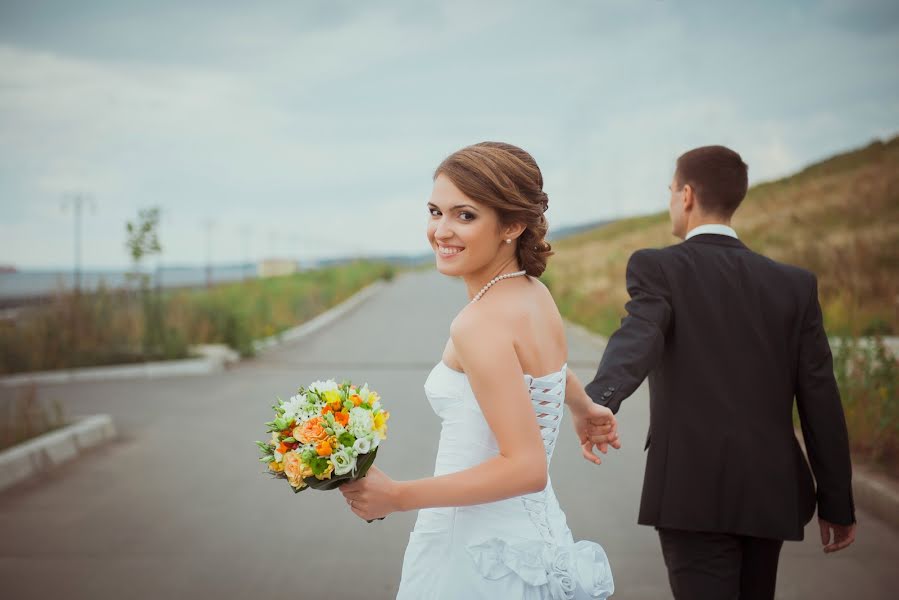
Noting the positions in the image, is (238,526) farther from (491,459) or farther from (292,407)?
(491,459)

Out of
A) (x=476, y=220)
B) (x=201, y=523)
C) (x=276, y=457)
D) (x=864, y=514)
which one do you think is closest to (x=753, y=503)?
(x=476, y=220)

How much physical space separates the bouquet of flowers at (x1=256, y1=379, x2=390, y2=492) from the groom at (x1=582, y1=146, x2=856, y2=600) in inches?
38.3

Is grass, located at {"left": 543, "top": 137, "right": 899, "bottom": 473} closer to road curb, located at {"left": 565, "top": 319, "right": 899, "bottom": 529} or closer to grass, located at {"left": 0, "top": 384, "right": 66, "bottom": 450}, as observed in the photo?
road curb, located at {"left": 565, "top": 319, "right": 899, "bottom": 529}

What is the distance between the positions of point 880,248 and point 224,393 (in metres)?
13.1

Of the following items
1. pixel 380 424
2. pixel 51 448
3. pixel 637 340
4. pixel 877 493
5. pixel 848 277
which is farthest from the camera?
pixel 848 277

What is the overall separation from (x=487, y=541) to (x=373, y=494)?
0.45 metres

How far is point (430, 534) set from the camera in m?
2.48

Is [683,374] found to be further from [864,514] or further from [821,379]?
[864,514]

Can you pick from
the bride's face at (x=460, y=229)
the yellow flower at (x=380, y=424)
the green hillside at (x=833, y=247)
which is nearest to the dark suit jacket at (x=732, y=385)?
the bride's face at (x=460, y=229)

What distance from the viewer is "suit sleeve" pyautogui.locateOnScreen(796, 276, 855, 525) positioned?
2846 millimetres

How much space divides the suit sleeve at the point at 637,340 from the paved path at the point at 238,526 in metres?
2.27

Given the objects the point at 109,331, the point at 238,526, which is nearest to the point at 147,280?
the point at 109,331

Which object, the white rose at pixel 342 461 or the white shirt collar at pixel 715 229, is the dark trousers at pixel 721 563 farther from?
the white rose at pixel 342 461

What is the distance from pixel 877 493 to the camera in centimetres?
588
